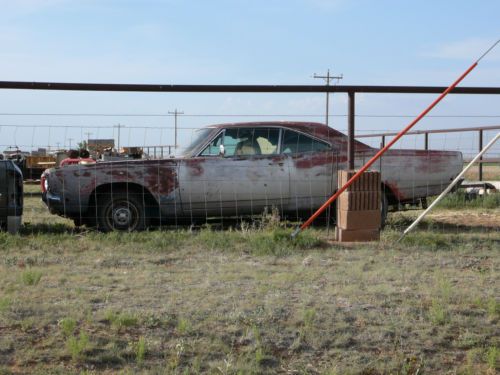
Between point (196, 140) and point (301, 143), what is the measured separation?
146 cm

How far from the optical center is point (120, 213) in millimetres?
9031

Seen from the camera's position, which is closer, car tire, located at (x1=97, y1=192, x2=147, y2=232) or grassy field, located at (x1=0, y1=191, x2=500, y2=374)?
grassy field, located at (x1=0, y1=191, x2=500, y2=374)

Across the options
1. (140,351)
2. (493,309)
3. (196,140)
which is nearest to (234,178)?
(196,140)

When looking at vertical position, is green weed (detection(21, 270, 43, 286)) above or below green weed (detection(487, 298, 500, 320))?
above

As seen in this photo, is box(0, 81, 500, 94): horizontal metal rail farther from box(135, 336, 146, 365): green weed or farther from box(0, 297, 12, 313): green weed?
box(135, 336, 146, 365): green weed

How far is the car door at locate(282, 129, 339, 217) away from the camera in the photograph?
9258 millimetres

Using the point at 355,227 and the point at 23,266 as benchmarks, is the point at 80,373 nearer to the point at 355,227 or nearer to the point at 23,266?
the point at 23,266

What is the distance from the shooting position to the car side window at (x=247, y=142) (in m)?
9.30

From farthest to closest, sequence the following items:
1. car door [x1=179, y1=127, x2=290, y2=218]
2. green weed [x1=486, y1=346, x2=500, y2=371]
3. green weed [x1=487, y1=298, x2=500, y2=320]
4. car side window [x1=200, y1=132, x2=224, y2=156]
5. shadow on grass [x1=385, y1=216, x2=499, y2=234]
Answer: shadow on grass [x1=385, y1=216, x2=499, y2=234]
car side window [x1=200, y1=132, x2=224, y2=156]
car door [x1=179, y1=127, x2=290, y2=218]
green weed [x1=487, y1=298, x2=500, y2=320]
green weed [x1=486, y1=346, x2=500, y2=371]

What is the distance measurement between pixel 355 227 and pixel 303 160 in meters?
1.60

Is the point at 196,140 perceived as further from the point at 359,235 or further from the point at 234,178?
the point at 359,235

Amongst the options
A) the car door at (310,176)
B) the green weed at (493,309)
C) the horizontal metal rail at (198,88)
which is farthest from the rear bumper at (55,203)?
the green weed at (493,309)

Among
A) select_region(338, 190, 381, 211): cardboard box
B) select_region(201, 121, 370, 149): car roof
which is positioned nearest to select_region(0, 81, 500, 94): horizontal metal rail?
select_region(201, 121, 370, 149): car roof

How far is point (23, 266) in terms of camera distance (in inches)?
264
